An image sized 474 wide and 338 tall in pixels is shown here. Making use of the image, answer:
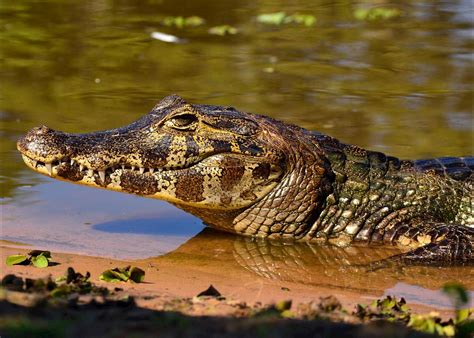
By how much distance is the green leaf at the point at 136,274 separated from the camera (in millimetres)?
5863

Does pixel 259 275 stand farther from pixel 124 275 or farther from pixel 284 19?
pixel 284 19

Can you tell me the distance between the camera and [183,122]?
725 cm

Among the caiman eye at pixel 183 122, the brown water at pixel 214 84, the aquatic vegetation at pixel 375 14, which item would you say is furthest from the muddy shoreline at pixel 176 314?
the aquatic vegetation at pixel 375 14

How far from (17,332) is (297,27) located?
1123cm

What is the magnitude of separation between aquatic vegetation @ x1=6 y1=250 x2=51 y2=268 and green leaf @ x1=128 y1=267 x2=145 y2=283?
0.57 meters

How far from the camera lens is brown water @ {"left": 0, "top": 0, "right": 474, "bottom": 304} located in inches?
287

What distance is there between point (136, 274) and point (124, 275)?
3.0 inches

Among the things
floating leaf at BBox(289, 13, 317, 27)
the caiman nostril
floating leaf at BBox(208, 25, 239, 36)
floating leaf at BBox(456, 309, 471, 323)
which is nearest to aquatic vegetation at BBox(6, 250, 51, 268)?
the caiman nostril

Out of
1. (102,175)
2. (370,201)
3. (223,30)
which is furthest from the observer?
(223,30)

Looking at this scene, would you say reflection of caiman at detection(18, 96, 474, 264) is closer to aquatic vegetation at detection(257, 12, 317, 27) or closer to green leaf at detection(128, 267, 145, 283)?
green leaf at detection(128, 267, 145, 283)

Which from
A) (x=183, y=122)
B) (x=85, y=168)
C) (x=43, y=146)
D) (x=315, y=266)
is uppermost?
(x=183, y=122)

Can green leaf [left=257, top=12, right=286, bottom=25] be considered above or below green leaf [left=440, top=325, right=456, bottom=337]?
above

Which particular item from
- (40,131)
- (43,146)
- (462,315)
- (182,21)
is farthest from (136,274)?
(182,21)

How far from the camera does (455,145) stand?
942 cm
